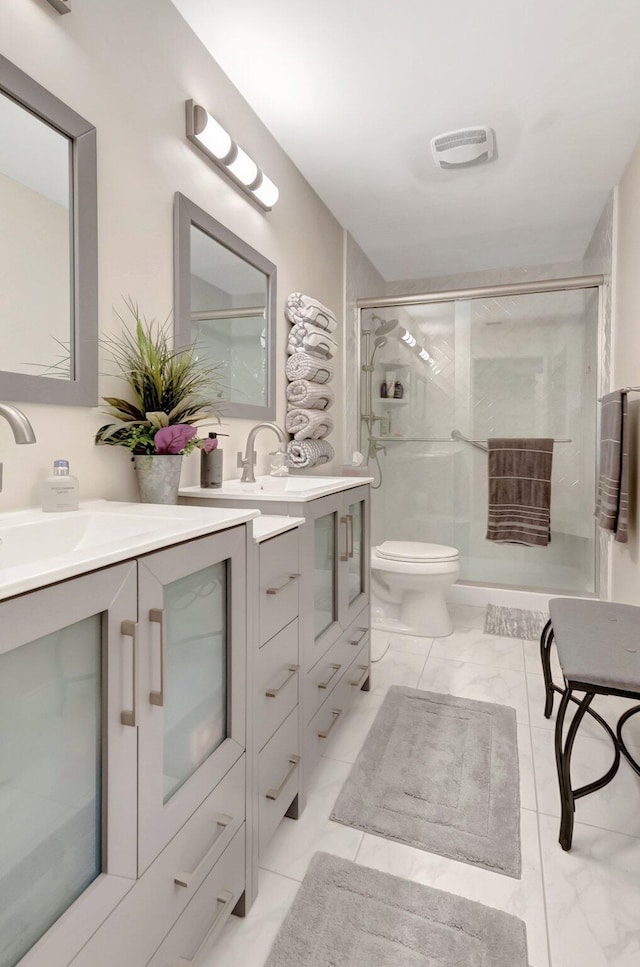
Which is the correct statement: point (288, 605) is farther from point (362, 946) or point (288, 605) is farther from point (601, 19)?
point (601, 19)

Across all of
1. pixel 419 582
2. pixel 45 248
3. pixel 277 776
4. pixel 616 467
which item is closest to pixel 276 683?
pixel 277 776

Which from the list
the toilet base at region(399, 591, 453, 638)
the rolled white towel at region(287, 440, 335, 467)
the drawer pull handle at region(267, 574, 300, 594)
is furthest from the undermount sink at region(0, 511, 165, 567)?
the toilet base at region(399, 591, 453, 638)

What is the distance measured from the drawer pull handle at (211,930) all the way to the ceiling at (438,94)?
223 cm

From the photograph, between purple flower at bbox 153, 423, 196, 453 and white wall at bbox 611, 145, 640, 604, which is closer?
purple flower at bbox 153, 423, 196, 453

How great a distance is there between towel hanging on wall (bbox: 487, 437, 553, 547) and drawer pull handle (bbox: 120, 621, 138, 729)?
111 inches

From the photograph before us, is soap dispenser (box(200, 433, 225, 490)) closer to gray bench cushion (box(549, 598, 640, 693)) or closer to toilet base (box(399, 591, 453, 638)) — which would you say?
gray bench cushion (box(549, 598, 640, 693))

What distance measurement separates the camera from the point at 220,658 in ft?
3.41

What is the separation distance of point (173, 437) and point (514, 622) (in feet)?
7.93

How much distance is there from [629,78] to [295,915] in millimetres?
2793

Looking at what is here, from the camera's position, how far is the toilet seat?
107 inches

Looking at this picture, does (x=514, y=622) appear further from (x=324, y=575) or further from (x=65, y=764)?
(x=65, y=764)

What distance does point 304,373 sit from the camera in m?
2.28

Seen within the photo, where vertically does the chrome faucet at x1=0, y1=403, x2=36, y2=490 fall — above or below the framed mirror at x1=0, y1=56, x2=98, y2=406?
below

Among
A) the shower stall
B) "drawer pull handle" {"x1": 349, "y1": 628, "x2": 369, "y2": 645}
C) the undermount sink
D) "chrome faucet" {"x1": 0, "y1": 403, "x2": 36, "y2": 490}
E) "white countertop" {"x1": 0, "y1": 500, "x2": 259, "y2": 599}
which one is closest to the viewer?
"white countertop" {"x1": 0, "y1": 500, "x2": 259, "y2": 599}
